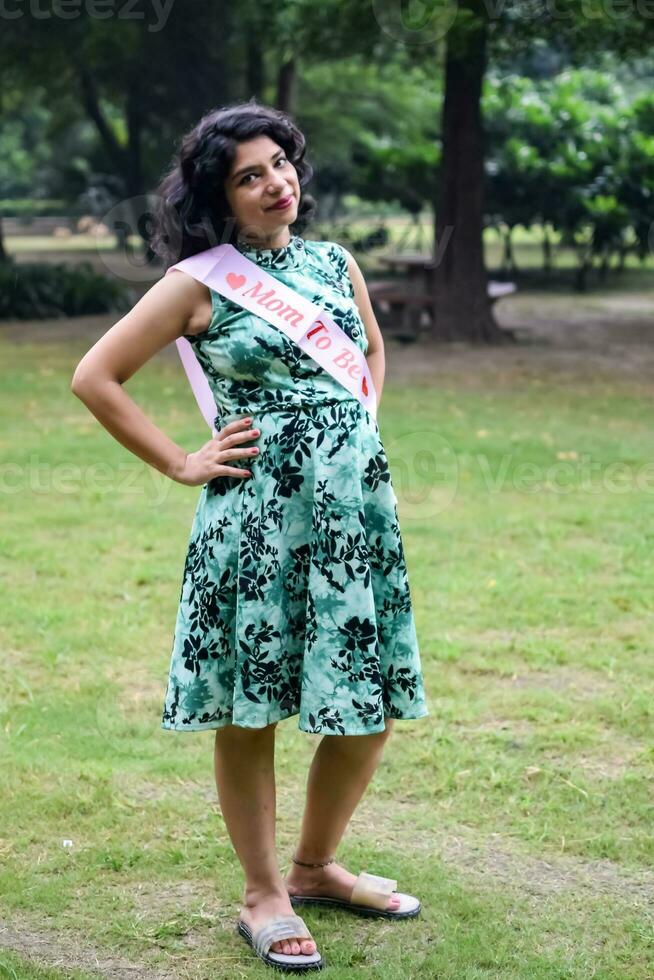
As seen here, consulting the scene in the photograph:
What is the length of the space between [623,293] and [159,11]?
8.72 m

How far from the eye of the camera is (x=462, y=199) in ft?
47.1

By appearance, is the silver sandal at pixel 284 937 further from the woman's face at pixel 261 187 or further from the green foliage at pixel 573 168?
the green foliage at pixel 573 168

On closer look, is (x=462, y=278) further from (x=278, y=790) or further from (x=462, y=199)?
(x=278, y=790)

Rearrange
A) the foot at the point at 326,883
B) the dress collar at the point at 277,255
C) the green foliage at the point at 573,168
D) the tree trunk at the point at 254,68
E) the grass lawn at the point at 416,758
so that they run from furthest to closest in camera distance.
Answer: the green foliage at the point at 573,168
the tree trunk at the point at 254,68
the foot at the point at 326,883
the grass lawn at the point at 416,758
the dress collar at the point at 277,255

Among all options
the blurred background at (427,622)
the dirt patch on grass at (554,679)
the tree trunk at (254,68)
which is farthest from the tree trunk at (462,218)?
the dirt patch on grass at (554,679)

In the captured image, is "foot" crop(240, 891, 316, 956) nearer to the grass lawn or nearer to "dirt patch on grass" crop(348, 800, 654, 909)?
the grass lawn

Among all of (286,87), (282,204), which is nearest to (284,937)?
(282,204)

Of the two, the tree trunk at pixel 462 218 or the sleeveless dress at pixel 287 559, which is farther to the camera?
the tree trunk at pixel 462 218

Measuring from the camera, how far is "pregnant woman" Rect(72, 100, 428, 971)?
281cm

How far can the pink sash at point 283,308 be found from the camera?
282 centimetres

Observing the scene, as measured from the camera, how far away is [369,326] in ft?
10.5

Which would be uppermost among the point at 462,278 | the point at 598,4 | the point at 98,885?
the point at 598,4

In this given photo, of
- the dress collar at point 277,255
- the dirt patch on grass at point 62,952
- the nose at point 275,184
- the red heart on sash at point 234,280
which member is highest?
the nose at point 275,184

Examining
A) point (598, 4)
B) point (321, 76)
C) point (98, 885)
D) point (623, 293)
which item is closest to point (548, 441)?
point (598, 4)
